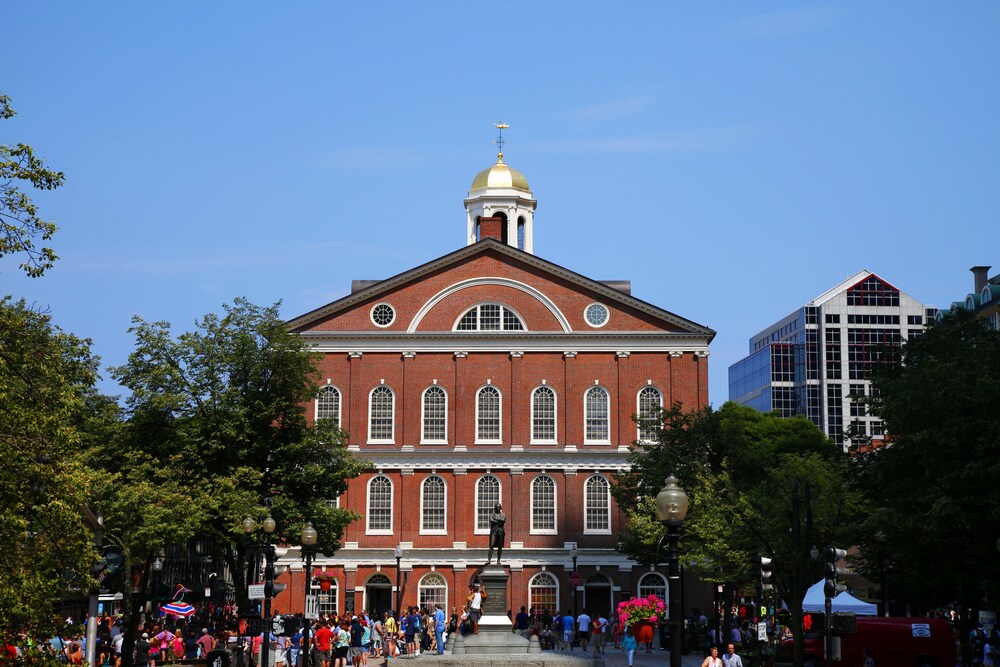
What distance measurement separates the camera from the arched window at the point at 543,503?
6419 cm

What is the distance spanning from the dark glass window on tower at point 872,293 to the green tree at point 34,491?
130308 mm

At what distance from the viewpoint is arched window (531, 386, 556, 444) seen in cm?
6488

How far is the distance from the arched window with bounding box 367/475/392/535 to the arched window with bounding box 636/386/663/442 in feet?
41.2

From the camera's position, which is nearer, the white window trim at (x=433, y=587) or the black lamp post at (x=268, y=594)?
the black lamp post at (x=268, y=594)

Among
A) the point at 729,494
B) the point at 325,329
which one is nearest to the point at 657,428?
the point at 729,494

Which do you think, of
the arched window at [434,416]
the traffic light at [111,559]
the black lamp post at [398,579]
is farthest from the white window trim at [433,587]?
the traffic light at [111,559]

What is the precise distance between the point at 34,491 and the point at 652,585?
1852 inches

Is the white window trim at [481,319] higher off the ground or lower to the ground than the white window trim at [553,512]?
higher

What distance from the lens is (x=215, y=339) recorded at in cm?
4941

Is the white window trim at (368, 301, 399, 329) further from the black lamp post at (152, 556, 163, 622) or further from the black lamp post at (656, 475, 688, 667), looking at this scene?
the black lamp post at (656, 475, 688, 667)

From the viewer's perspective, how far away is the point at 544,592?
63.5 m

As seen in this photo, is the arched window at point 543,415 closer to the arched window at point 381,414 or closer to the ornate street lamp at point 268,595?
the arched window at point 381,414

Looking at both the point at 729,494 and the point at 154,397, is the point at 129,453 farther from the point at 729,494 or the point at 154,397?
the point at 729,494

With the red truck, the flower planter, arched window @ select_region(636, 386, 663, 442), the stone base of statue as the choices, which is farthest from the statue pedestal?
arched window @ select_region(636, 386, 663, 442)
